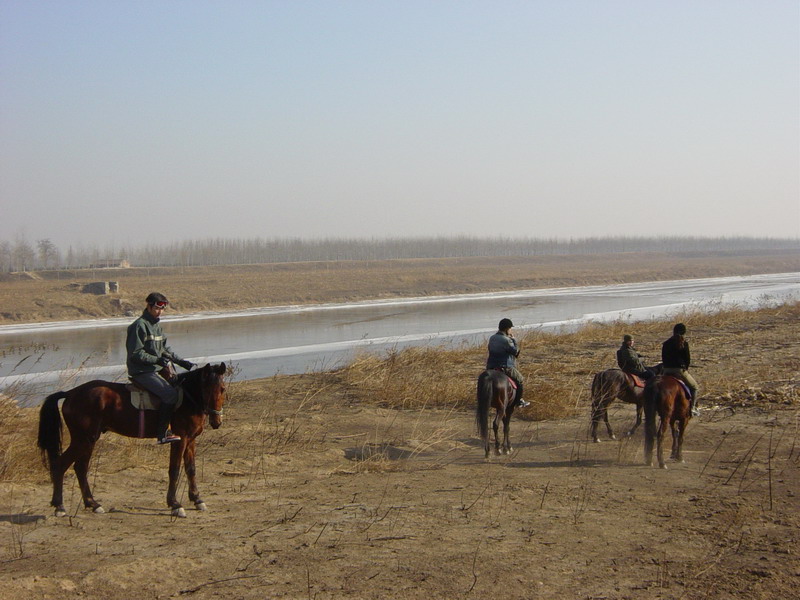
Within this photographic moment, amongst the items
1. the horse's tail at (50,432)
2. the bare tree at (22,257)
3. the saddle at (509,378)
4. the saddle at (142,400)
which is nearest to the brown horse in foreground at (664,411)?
the saddle at (509,378)

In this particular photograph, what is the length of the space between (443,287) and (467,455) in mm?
52484

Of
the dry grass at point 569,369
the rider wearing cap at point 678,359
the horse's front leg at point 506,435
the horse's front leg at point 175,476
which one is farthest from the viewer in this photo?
the dry grass at point 569,369

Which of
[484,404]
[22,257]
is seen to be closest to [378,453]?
Answer: [484,404]

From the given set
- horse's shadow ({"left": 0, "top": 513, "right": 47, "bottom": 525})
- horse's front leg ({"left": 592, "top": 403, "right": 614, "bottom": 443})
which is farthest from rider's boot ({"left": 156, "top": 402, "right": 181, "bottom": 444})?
horse's front leg ({"left": 592, "top": 403, "right": 614, "bottom": 443})

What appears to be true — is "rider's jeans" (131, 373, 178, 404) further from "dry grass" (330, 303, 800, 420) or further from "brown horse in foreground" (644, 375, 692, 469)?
"dry grass" (330, 303, 800, 420)

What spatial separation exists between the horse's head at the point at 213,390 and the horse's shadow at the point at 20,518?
186 centimetres

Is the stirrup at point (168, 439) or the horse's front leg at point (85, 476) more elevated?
the stirrup at point (168, 439)

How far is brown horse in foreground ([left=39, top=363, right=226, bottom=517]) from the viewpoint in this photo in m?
7.14

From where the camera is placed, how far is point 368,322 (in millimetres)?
36688

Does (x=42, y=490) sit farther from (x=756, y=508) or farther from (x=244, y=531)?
(x=756, y=508)

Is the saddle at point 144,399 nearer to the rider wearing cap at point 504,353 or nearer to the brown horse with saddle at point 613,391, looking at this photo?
the rider wearing cap at point 504,353

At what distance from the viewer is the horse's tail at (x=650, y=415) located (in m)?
9.46

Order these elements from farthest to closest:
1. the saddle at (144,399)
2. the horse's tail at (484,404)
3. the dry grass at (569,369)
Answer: the dry grass at (569,369) → the horse's tail at (484,404) → the saddle at (144,399)

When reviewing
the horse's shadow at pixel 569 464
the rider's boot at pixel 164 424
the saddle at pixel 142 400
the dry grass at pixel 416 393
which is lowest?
the horse's shadow at pixel 569 464
